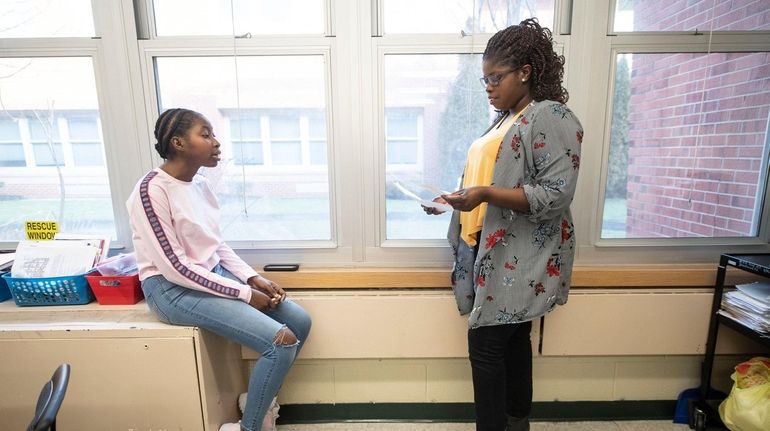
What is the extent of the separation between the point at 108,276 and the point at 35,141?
2.64ft

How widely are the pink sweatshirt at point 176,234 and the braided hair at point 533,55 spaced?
1.10 metres

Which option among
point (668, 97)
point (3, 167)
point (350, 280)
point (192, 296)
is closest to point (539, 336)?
point (350, 280)

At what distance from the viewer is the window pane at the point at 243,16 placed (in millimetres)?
1456

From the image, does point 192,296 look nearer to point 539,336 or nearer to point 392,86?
point 392,86

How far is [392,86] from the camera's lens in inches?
59.3

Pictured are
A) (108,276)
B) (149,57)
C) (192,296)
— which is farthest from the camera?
(149,57)

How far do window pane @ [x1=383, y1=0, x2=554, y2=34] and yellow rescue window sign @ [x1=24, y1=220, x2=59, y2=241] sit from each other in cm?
166

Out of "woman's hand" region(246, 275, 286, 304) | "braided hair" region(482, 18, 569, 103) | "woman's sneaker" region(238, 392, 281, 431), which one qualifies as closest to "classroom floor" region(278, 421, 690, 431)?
"woman's sneaker" region(238, 392, 281, 431)

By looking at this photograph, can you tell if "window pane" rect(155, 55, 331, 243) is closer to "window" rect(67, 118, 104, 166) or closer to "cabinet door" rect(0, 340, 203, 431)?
"window" rect(67, 118, 104, 166)

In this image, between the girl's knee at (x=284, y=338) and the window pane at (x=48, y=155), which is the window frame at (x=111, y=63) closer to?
the window pane at (x=48, y=155)

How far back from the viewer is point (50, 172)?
1610 mm

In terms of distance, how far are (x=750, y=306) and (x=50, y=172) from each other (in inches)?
119

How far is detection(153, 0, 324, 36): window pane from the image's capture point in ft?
4.78

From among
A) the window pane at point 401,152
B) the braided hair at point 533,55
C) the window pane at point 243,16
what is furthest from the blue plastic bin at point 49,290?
the braided hair at point 533,55
